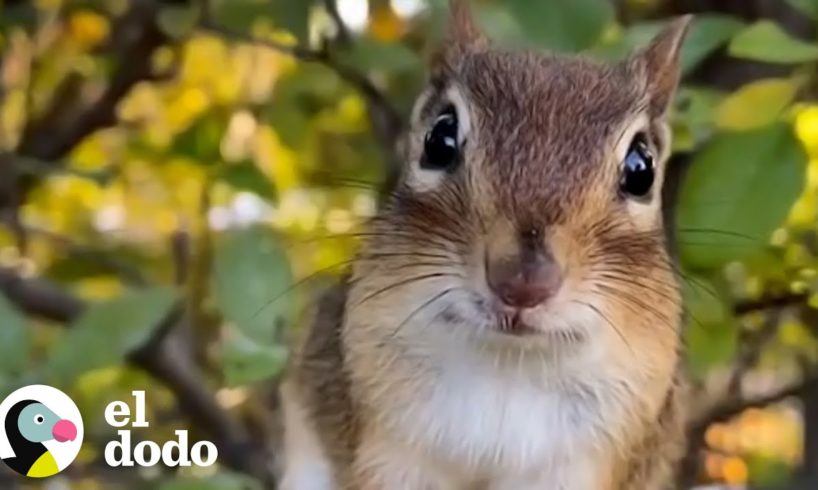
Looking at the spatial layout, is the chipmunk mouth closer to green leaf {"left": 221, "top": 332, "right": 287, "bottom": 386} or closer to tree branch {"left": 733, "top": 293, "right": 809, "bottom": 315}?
green leaf {"left": 221, "top": 332, "right": 287, "bottom": 386}

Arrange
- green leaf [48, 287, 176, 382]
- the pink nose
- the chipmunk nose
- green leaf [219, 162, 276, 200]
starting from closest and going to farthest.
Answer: the chipmunk nose, green leaf [48, 287, 176, 382], the pink nose, green leaf [219, 162, 276, 200]

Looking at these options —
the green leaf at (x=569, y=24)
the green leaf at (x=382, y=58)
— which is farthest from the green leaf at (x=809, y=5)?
the green leaf at (x=382, y=58)

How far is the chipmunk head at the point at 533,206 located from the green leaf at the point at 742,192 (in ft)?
0.11

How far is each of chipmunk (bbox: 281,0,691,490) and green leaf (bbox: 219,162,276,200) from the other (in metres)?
0.21

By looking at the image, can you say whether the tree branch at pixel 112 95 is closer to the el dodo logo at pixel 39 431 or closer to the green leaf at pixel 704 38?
the el dodo logo at pixel 39 431

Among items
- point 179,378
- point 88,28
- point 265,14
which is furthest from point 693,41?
point 88,28

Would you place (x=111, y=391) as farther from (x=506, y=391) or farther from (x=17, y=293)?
(x=506, y=391)

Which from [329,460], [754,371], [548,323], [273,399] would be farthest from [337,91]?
[548,323]

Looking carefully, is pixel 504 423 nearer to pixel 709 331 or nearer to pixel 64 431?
pixel 709 331

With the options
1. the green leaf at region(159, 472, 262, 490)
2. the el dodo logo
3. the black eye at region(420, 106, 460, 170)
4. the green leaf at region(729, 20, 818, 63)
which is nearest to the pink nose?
the el dodo logo

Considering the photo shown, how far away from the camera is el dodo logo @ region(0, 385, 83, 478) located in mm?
1053

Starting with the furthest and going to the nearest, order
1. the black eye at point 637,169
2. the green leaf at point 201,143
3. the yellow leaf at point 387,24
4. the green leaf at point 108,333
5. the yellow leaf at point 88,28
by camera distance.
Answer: the yellow leaf at point 88,28, the yellow leaf at point 387,24, the green leaf at point 201,143, the green leaf at point 108,333, the black eye at point 637,169

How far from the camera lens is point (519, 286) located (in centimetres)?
79

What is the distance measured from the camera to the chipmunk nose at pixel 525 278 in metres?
0.79
